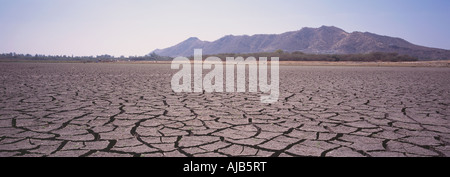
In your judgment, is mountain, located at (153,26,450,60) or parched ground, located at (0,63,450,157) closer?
parched ground, located at (0,63,450,157)

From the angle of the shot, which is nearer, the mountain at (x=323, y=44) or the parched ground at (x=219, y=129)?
the parched ground at (x=219, y=129)

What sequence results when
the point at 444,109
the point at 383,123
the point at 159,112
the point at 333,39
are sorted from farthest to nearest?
the point at 333,39, the point at 444,109, the point at 159,112, the point at 383,123

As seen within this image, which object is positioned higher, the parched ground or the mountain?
the mountain

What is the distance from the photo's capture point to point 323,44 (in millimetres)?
93562

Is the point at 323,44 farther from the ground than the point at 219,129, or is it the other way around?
the point at 323,44

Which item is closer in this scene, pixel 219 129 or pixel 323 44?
pixel 219 129

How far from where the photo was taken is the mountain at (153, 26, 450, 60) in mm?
71375

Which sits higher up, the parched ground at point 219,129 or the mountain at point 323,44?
the mountain at point 323,44

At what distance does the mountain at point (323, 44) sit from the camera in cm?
7138
